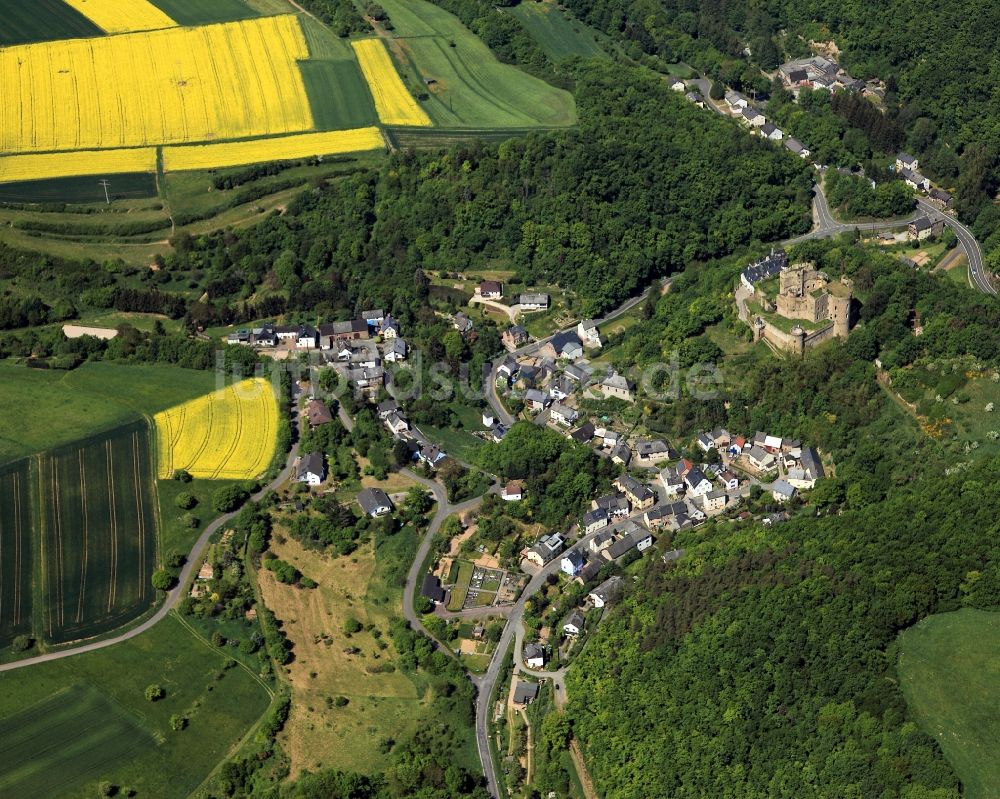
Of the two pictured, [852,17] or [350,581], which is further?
[852,17]

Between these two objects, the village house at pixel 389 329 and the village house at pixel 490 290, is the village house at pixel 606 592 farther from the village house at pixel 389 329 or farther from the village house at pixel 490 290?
the village house at pixel 490 290

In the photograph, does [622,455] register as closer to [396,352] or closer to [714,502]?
[714,502]

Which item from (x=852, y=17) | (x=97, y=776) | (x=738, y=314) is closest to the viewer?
(x=97, y=776)

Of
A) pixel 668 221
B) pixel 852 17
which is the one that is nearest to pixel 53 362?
pixel 668 221

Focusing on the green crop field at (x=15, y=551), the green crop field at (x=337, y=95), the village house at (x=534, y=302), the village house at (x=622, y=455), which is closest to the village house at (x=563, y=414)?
the village house at (x=622, y=455)

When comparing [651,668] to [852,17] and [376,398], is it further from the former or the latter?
[852,17]

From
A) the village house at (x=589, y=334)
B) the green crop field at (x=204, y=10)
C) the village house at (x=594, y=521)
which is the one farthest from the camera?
the green crop field at (x=204, y=10)

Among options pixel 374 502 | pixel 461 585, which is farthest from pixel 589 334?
pixel 461 585

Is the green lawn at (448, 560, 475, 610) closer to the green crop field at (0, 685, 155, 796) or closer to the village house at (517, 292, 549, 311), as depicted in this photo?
the green crop field at (0, 685, 155, 796)
